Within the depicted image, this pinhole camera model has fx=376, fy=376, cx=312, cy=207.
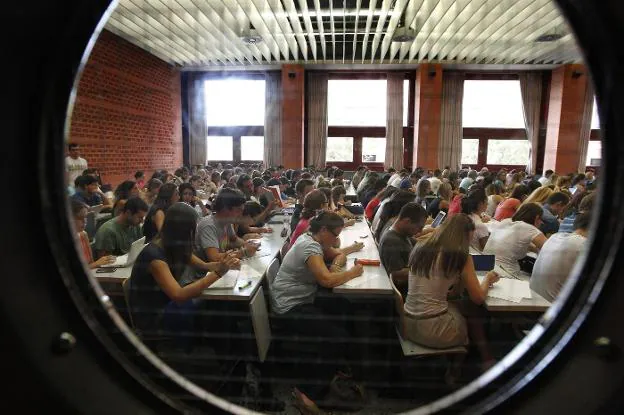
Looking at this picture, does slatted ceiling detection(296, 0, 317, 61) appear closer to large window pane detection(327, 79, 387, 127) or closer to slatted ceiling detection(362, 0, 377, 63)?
slatted ceiling detection(362, 0, 377, 63)

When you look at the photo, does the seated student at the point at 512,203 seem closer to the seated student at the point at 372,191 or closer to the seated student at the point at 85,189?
the seated student at the point at 372,191

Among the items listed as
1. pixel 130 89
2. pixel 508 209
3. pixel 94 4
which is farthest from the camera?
pixel 508 209

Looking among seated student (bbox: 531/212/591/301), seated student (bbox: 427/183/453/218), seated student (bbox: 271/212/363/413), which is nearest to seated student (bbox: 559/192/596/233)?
seated student (bbox: 531/212/591/301)

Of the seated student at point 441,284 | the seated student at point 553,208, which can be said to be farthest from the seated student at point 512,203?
the seated student at point 441,284

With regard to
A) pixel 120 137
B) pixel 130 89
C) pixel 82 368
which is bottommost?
pixel 82 368

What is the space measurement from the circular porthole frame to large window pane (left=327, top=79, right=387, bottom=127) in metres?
6.54

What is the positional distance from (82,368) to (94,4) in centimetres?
25

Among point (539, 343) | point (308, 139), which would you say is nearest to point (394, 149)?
point (308, 139)

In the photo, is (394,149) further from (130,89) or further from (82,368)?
(82,368)

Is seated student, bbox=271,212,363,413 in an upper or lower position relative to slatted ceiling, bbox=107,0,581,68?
lower

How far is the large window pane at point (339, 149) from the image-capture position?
675 centimetres

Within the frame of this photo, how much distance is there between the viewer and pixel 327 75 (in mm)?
6492

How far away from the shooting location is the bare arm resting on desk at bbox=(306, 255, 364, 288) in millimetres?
1488

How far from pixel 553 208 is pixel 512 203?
0.34 m
